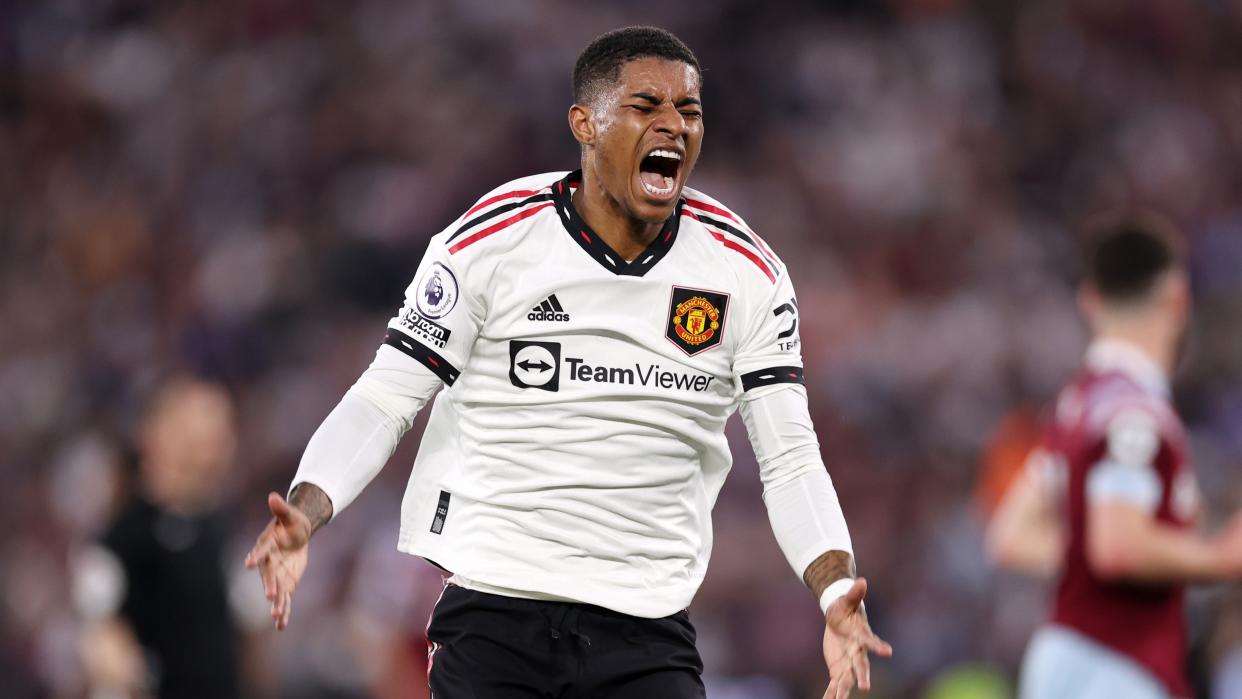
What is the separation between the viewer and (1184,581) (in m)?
4.48

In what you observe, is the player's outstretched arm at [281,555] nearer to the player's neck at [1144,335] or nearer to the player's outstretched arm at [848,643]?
the player's outstretched arm at [848,643]

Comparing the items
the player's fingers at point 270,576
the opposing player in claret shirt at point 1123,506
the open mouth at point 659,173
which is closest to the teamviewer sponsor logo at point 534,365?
the open mouth at point 659,173

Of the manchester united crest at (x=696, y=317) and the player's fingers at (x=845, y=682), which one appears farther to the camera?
the manchester united crest at (x=696, y=317)

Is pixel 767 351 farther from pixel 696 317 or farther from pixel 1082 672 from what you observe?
pixel 1082 672

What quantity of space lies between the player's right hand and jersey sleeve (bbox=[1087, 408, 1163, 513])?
7.40 feet

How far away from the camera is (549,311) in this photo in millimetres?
3816

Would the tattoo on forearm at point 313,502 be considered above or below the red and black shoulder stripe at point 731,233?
below

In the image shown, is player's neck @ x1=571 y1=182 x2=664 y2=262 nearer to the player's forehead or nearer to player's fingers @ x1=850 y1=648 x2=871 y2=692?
the player's forehead

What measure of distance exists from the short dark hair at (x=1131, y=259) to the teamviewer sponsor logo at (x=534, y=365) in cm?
199

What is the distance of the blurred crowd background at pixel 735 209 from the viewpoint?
9.46 meters

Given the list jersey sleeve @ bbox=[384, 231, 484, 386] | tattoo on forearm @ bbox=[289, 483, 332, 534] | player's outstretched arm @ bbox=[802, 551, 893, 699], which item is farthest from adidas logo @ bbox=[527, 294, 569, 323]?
player's outstretched arm @ bbox=[802, 551, 893, 699]


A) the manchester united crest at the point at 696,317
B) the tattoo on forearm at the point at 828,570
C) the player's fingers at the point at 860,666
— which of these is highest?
the manchester united crest at the point at 696,317

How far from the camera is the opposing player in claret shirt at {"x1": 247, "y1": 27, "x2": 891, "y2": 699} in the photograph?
371 centimetres

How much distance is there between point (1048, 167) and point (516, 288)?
8.99 metres
